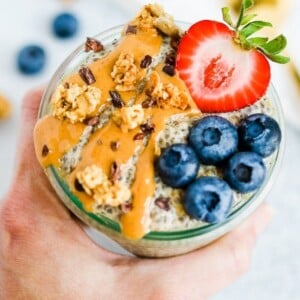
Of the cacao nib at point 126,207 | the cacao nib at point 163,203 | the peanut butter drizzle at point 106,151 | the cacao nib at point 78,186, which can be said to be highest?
the peanut butter drizzle at point 106,151

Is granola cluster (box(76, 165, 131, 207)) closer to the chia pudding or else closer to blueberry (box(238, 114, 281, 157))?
the chia pudding

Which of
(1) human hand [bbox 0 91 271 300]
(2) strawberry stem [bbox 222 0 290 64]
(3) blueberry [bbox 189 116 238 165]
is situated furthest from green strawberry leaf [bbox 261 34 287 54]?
(1) human hand [bbox 0 91 271 300]

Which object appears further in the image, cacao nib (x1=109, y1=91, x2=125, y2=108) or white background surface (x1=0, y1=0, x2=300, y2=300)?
white background surface (x1=0, y1=0, x2=300, y2=300)

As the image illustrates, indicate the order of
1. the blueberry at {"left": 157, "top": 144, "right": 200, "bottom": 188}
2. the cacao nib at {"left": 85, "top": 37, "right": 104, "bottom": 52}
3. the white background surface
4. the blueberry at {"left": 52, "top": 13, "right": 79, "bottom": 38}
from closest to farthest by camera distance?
the blueberry at {"left": 157, "top": 144, "right": 200, "bottom": 188}, the cacao nib at {"left": 85, "top": 37, "right": 104, "bottom": 52}, the white background surface, the blueberry at {"left": 52, "top": 13, "right": 79, "bottom": 38}

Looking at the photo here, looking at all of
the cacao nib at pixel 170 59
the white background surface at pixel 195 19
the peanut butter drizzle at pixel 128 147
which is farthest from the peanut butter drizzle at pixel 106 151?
the white background surface at pixel 195 19

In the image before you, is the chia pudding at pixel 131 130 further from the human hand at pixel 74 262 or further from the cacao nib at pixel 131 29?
the human hand at pixel 74 262

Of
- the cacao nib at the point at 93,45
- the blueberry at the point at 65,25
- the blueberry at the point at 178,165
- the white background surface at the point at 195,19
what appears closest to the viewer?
the blueberry at the point at 178,165
